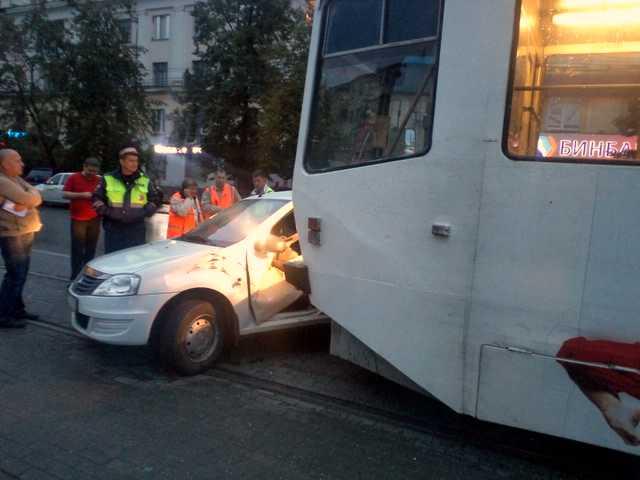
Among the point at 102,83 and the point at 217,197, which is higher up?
the point at 102,83

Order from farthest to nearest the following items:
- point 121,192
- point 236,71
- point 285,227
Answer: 1. point 236,71
2. point 121,192
3. point 285,227

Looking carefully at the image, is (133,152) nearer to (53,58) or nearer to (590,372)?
(590,372)

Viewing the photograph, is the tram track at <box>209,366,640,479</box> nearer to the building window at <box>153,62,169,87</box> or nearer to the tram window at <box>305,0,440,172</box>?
the tram window at <box>305,0,440,172</box>

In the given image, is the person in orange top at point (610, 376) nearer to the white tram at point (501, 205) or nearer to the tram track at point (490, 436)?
the white tram at point (501, 205)

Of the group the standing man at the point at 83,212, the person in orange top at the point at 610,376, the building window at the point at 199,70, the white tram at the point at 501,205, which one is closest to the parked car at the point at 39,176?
the building window at the point at 199,70

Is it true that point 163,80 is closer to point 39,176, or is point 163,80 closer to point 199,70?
point 39,176

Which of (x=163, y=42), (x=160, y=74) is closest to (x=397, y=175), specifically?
(x=163, y=42)

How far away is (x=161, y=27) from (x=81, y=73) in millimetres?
15351

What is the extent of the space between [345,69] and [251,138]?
2491 cm

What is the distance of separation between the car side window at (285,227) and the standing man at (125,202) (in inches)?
79.1

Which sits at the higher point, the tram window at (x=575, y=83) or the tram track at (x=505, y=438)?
the tram window at (x=575, y=83)

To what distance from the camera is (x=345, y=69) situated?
4.11 m

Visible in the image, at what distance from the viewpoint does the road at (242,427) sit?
3734mm

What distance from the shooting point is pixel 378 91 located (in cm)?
389
